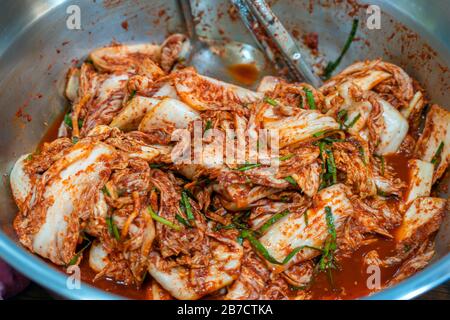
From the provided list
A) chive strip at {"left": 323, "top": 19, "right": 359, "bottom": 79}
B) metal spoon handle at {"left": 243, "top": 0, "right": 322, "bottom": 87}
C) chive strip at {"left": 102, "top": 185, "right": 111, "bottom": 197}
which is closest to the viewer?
chive strip at {"left": 102, "top": 185, "right": 111, "bottom": 197}

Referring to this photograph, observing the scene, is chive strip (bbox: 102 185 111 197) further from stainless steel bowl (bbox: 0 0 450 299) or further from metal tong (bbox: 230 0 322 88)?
metal tong (bbox: 230 0 322 88)

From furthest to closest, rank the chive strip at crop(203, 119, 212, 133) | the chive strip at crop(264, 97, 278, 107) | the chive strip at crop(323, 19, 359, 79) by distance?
the chive strip at crop(323, 19, 359, 79)
the chive strip at crop(264, 97, 278, 107)
the chive strip at crop(203, 119, 212, 133)

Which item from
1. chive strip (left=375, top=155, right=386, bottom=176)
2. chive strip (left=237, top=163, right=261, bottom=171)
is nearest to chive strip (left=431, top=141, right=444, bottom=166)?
chive strip (left=375, top=155, right=386, bottom=176)

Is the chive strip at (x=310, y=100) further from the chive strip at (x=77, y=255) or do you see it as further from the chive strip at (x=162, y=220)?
the chive strip at (x=77, y=255)

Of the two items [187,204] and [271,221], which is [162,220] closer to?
[187,204]

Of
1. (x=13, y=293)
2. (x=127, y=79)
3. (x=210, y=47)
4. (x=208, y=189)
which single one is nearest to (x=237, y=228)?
(x=208, y=189)

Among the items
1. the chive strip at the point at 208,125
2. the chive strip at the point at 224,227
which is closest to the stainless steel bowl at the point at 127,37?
the chive strip at the point at 224,227
